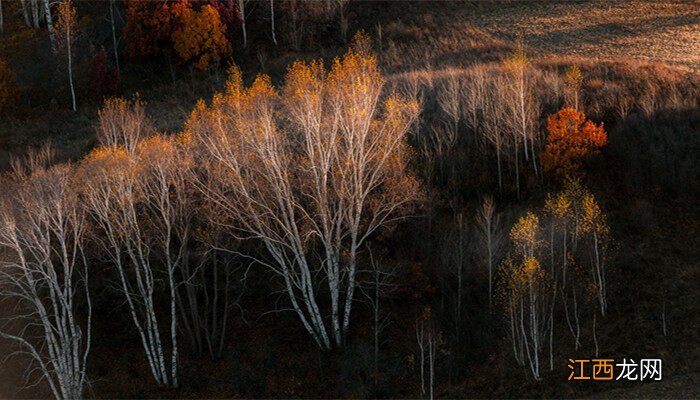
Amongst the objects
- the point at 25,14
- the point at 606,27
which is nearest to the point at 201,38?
the point at 25,14

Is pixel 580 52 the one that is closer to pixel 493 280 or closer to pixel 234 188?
pixel 493 280

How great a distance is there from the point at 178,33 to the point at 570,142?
3258 centimetres

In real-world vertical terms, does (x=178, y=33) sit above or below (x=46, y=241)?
above

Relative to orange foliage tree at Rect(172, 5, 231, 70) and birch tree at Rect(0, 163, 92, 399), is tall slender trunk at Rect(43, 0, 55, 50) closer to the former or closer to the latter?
orange foliage tree at Rect(172, 5, 231, 70)

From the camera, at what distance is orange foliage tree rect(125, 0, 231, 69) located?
58.4 m

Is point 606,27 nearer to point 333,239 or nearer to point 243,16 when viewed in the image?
point 243,16

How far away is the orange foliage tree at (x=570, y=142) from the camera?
132ft

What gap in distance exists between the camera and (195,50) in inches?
2306

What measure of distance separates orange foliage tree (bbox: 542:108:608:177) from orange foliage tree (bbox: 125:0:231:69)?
95.1 feet

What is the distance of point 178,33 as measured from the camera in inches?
2291

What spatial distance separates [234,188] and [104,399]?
37.2ft

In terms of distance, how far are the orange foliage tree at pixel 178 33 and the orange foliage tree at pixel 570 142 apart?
29.0 metres

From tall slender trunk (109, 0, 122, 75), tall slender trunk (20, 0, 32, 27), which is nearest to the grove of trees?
tall slender trunk (109, 0, 122, 75)

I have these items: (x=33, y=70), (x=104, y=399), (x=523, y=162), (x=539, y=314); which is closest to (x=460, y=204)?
(x=523, y=162)
